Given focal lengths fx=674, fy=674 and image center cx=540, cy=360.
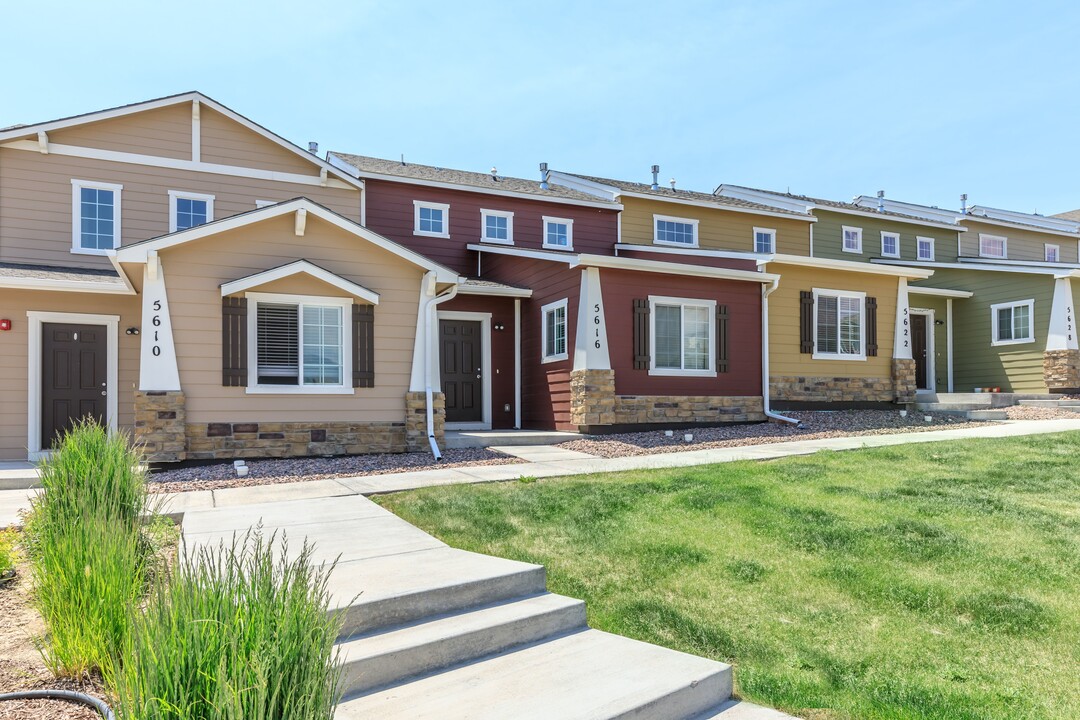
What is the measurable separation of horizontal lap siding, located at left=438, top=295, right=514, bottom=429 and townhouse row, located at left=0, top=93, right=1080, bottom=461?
5 centimetres

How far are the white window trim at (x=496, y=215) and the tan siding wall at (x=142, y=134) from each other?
20.8 feet

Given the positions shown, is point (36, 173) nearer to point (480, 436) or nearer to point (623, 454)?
point (480, 436)

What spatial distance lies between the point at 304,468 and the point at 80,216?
7269 millimetres

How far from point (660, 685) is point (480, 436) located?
354 inches

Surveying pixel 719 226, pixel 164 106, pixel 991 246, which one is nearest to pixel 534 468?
pixel 164 106

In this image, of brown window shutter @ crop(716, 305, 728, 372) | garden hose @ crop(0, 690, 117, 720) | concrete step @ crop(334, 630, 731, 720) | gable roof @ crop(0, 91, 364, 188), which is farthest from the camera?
brown window shutter @ crop(716, 305, 728, 372)

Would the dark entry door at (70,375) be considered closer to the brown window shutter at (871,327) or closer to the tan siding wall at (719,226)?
the tan siding wall at (719,226)

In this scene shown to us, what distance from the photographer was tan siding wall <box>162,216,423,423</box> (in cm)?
957

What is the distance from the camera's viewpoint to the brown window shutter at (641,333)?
12.8 metres

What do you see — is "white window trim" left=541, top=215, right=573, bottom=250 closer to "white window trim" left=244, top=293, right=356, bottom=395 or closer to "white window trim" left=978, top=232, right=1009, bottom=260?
"white window trim" left=244, top=293, right=356, bottom=395

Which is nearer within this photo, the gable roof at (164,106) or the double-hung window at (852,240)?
the gable roof at (164,106)

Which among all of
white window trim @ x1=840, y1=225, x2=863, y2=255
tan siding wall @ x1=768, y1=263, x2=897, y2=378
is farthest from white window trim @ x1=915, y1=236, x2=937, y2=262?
tan siding wall @ x1=768, y1=263, x2=897, y2=378

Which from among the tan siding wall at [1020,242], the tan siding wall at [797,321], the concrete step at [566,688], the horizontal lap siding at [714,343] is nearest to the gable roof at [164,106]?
the horizontal lap siding at [714,343]

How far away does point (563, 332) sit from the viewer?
1324 centimetres
